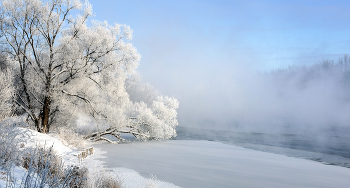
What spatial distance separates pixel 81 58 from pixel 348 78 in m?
61.2

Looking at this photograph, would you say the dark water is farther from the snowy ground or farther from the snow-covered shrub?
the snow-covered shrub

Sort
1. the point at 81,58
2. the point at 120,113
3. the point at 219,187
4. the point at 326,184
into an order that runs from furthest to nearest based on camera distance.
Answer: the point at 120,113, the point at 81,58, the point at 326,184, the point at 219,187

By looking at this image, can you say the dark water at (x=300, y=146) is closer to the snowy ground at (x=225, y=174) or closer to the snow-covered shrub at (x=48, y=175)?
the snowy ground at (x=225, y=174)

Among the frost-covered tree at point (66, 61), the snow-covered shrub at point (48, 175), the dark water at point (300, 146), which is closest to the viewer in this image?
the snow-covered shrub at point (48, 175)

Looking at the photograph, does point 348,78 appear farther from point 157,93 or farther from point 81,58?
point 81,58

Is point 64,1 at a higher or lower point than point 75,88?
higher

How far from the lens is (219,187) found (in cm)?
573

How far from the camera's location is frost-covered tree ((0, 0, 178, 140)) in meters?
11.2

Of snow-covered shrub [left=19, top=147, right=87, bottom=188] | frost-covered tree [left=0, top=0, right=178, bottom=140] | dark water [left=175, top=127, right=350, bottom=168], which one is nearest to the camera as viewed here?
snow-covered shrub [left=19, top=147, right=87, bottom=188]

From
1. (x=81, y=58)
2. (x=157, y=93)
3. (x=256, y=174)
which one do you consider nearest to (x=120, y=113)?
(x=81, y=58)

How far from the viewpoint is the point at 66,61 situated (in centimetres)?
1120

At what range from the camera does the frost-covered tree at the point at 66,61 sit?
11.2 m

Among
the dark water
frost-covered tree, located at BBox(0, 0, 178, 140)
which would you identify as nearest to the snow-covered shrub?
frost-covered tree, located at BBox(0, 0, 178, 140)

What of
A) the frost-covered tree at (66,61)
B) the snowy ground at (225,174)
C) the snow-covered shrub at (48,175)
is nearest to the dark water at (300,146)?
the snowy ground at (225,174)
